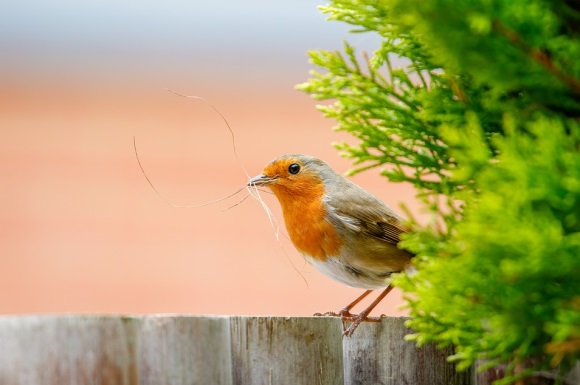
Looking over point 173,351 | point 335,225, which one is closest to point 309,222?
point 335,225

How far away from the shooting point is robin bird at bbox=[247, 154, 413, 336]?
12.7ft

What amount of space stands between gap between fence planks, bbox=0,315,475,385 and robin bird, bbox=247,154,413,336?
1.01 metres

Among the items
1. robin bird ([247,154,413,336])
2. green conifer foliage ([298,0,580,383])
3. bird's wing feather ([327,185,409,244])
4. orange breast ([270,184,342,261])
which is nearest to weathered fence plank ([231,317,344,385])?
green conifer foliage ([298,0,580,383])

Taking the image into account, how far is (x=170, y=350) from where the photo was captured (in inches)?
92.2

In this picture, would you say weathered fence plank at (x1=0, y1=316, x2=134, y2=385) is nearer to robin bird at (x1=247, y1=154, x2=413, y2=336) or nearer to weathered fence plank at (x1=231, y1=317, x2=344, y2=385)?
weathered fence plank at (x1=231, y1=317, x2=344, y2=385)

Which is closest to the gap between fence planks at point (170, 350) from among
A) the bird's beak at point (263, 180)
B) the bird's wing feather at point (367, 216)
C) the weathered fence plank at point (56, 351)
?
the weathered fence plank at point (56, 351)

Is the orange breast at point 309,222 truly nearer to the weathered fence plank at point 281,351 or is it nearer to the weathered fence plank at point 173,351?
the weathered fence plank at point 281,351

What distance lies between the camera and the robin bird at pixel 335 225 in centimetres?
388

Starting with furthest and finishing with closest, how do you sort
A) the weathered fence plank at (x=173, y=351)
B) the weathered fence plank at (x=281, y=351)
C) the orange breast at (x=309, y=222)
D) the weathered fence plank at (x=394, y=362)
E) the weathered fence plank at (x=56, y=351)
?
the orange breast at (x=309, y=222) → the weathered fence plank at (x=394, y=362) → the weathered fence plank at (x=281, y=351) → the weathered fence plank at (x=173, y=351) → the weathered fence plank at (x=56, y=351)

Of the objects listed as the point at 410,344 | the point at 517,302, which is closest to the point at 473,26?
the point at 517,302

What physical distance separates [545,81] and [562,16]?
28 cm

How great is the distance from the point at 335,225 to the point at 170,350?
66.1 inches

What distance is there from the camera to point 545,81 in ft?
6.10

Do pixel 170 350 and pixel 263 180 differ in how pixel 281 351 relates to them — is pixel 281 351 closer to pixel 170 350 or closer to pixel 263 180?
pixel 170 350
